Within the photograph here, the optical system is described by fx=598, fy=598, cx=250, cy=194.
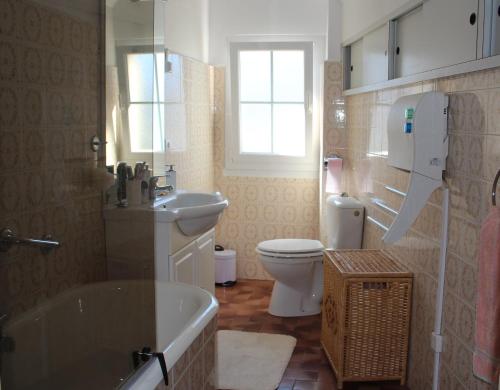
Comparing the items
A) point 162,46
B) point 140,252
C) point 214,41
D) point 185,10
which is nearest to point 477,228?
point 140,252

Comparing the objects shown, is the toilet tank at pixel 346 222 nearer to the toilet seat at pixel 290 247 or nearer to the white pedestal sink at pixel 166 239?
the toilet seat at pixel 290 247

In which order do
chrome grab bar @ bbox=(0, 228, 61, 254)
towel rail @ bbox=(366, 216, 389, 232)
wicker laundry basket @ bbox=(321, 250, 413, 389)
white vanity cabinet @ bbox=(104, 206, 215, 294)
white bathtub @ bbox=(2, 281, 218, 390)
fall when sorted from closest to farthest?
chrome grab bar @ bbox=(0, 228, 61, 254) → white bathtub @ bbox=(2, 281, 218, 390) → white vanity cabinet @ bbox=(104, 206, 215, 294) → wicker laundry basket @ bbox=(321, 250, 413, 389) → towel rail @ bbox=(366, 216, 389, 232)

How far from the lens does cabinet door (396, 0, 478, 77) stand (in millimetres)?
2387

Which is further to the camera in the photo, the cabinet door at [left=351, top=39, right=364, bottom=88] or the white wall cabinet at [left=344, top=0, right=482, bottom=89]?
the cabinet door at [left=351, top=39, right=364, bottom=88]

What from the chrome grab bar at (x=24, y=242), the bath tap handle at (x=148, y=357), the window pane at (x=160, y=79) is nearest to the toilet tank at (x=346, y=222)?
the window pane at (x=160, y=79)

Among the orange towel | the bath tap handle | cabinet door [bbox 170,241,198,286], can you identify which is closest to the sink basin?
cabinet door [bbox 170,241,198,286]

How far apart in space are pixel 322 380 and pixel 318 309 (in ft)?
3.52

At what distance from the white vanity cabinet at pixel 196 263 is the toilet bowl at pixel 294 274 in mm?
408

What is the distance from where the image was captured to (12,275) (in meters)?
1.56

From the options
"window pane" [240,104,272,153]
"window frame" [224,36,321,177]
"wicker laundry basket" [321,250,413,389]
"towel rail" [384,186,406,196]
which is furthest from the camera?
"window pane" [240,104,272,153]

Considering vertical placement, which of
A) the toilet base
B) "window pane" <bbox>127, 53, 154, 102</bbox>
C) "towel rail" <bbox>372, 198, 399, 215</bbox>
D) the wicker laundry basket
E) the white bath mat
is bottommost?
the white bath mat

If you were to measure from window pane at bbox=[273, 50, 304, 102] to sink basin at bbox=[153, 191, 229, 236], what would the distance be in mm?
1541

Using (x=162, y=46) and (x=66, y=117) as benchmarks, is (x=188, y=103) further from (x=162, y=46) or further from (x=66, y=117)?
(x=66, y=117)

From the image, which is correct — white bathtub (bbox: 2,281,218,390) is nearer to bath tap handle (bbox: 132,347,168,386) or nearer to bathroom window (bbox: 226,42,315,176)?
bath tap handle (bbox: 132,347,168,386)
